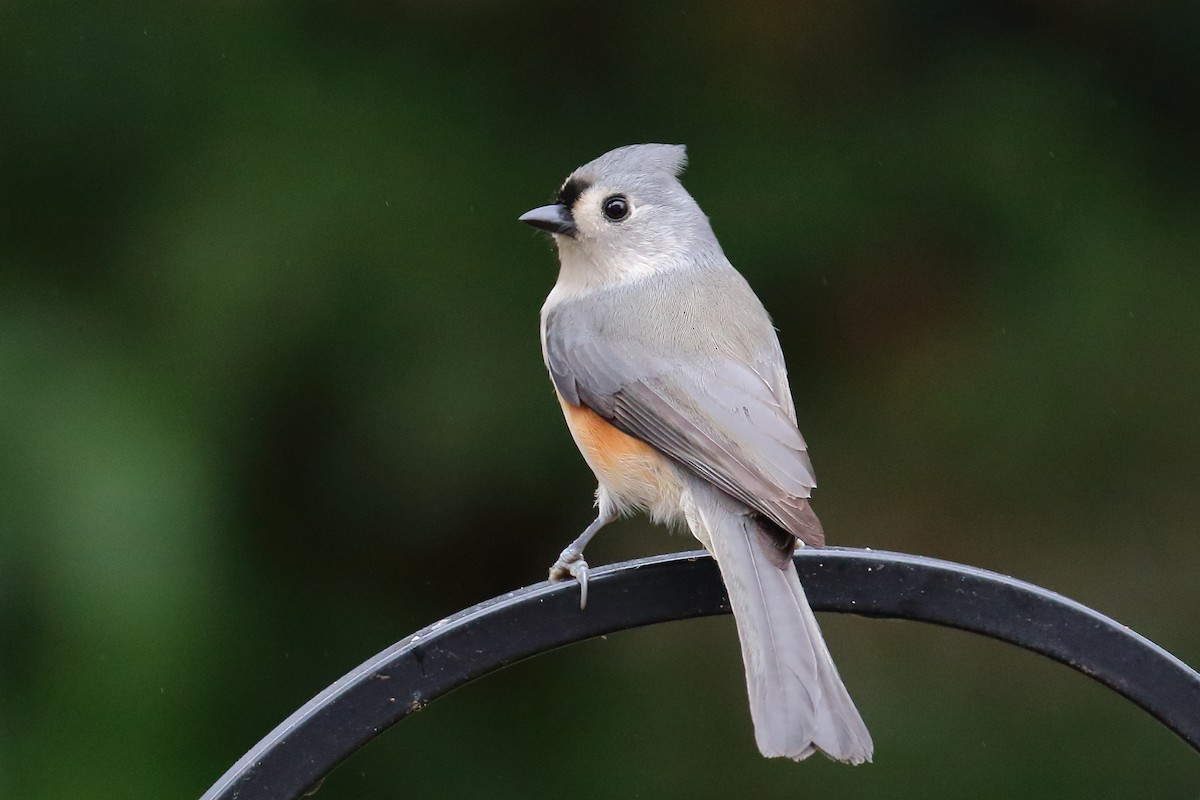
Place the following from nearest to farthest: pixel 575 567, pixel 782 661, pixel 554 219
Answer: pixel 782 661
pixel 575 567
pixel 554 219

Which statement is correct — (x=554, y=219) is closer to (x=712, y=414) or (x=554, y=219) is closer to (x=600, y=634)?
(x=712, y=414)

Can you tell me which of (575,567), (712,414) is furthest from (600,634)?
(712,414)

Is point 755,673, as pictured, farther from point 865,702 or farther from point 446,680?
point 865,702

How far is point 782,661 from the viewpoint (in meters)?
1.96

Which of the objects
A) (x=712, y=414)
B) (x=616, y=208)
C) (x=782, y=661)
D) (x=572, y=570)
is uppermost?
(x=616, y=208)

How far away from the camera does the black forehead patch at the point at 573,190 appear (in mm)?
3254

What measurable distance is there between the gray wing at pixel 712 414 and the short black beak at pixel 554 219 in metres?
0.37

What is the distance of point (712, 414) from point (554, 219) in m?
0.86

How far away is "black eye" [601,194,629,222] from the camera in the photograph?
3271 millimetres

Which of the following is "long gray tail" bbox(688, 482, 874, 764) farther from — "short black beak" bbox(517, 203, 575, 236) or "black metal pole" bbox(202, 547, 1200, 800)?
"short black beak" bbox(517, 203, 575, 236)

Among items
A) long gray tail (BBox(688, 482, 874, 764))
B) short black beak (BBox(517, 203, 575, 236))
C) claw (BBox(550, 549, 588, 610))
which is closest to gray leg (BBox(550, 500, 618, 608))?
claw (BBox(550, 549, 588, 610))

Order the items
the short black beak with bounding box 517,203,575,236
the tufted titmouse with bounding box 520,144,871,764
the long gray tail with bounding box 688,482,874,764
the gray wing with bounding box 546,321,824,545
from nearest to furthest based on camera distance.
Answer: the long gray tail with bounding box 688,482,874,764, the tufted titmouse with bounding box 520,144,871,764, the gray wing with bounding box 546,321,824,545, the short black beak with bounding box 517,203,575,236

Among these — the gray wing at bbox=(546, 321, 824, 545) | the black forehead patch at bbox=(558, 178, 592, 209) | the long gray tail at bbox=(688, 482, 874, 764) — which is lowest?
the long gray tail at bbox=(688, 482, 874, 764)

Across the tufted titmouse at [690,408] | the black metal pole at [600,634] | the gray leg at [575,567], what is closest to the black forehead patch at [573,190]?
the tufted titmouse at [690,408]
